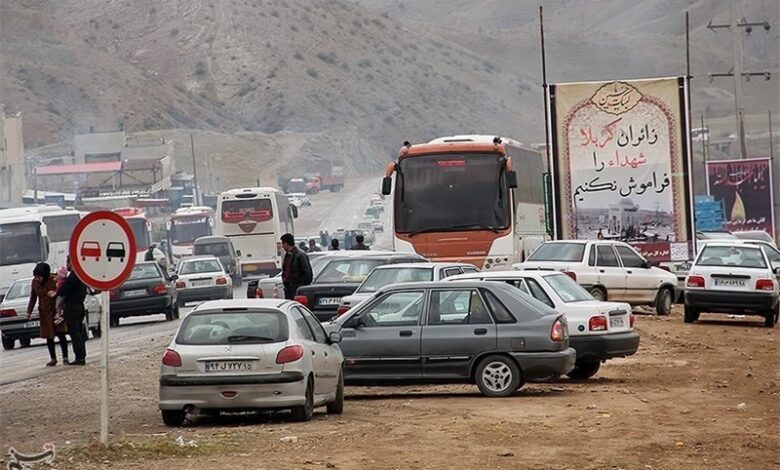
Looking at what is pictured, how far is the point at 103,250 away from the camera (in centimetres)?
1330

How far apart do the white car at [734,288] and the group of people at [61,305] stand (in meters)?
12.0

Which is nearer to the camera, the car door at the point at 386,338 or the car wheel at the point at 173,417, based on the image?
the car wheel at the point at 173,417

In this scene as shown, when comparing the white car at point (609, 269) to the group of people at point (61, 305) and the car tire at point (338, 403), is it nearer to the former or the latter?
the group of people at point (61, 305)

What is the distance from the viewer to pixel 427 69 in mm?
168500

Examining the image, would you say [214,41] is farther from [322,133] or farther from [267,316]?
[267,316]

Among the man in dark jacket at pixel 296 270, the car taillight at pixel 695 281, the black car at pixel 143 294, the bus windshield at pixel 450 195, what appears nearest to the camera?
the man in dark jacket at pixel 296 270

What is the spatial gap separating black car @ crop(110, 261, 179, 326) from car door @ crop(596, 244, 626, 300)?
35.7 ft

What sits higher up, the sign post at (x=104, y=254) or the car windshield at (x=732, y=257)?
the sign post at (x=104, y=254)

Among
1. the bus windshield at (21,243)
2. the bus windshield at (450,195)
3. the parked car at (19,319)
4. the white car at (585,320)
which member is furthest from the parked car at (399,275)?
the bus windshield at (21,243)

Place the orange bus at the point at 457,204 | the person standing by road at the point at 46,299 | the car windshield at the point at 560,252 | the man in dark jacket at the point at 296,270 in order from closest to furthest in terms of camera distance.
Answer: the man in dark jacket at the point at 296,270 → the person standing by road at the point at 46,299 → the car windshield at the point at 560,252 → the orange bus at the point at 457,204

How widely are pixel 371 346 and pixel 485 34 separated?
177554 mm

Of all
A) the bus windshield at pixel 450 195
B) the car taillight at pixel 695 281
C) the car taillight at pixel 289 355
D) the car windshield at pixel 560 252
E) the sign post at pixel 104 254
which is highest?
the bus windshield at pixel 450 195

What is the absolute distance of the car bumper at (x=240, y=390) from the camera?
15078 mm

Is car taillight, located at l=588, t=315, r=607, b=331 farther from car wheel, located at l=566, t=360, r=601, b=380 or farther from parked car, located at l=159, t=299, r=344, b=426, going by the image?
parked car, located at l=159, t=299, r=344, b=426
